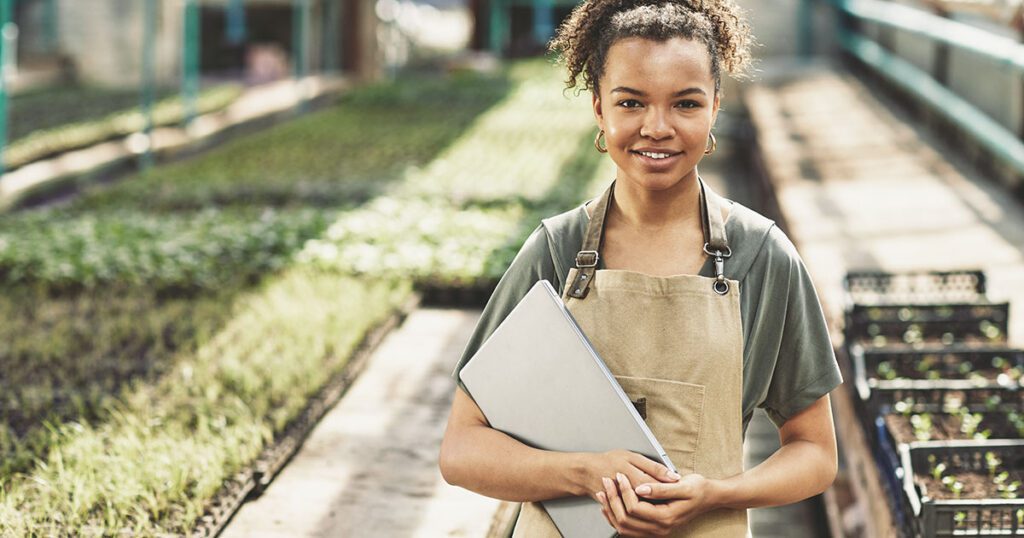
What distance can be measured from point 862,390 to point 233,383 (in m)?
2.07

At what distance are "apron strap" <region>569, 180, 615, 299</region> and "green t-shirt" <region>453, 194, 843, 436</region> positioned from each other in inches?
1.5

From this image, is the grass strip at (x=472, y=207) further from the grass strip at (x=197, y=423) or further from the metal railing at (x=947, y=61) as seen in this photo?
the metal railing at (x=947, y=61)

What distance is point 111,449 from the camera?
3.26m

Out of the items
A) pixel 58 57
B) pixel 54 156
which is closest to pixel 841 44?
pixel 54 156

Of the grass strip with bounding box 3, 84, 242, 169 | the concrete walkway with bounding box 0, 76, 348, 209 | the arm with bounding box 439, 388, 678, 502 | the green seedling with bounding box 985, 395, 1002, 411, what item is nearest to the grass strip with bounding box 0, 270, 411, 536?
the arm with bounding box 439, 388, 678, 502

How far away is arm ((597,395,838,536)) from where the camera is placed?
1.56 metres

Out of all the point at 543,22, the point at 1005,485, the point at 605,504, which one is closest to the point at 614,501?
the point at 605,504

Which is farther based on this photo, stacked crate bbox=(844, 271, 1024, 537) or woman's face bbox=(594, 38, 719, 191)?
stacked crate bbox=(844, 271, 1024, 537)

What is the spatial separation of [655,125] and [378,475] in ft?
6.31

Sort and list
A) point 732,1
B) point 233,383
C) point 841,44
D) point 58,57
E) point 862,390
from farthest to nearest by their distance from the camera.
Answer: point 58,57 → point 841,44 → point 233,383 → point 862,390 → point 732,1

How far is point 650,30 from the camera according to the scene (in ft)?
5.41

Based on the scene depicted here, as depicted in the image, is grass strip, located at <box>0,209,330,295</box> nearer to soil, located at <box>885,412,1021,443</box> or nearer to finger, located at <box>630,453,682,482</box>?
soil, located at <box>885,412,1021,443</box>

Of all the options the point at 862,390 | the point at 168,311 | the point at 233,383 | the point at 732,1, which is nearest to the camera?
the point at 732,1

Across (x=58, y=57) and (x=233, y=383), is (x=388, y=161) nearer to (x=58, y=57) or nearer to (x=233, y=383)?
(x=233, y=383)
